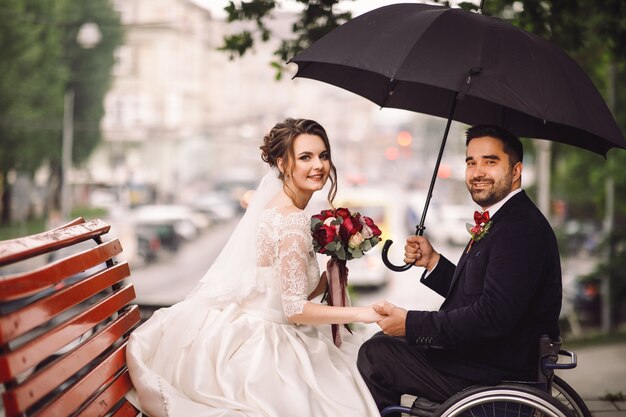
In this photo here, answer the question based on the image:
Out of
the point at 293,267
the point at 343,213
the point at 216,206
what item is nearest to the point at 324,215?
the point at 343,213

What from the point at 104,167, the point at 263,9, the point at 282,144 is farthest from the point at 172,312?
the point at 104,167

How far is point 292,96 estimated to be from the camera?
8806 cm

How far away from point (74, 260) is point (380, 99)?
192cm

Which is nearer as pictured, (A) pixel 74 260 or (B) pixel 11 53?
(A) pixel 74 260

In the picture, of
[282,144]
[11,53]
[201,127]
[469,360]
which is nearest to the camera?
[469,360]

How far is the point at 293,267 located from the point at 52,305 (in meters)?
1.06

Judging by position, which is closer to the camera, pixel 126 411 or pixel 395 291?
pixel 126 411

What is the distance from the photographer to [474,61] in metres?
2.96

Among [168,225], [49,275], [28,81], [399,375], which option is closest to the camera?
[49,275]

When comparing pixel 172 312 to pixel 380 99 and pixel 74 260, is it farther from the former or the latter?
pixel 380 99

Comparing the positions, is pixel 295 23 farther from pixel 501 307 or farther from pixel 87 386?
pixel 87 386

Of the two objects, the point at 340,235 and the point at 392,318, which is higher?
the point at 340,235

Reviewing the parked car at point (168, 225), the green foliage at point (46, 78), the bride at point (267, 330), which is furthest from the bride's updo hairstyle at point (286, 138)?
the parked car at point (168, 225)

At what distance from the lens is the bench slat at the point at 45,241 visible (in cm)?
227
